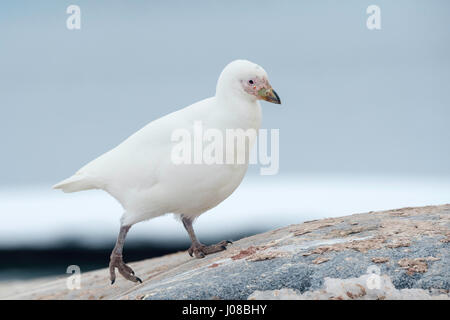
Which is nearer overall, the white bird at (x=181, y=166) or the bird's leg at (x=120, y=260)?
→ the white bird at (x=181, y=166)

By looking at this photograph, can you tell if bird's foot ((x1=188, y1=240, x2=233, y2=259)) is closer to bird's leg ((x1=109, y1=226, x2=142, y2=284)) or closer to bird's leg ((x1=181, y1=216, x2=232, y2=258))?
bird's leg ((x1=181, y1=216, x2=232, y2=258))

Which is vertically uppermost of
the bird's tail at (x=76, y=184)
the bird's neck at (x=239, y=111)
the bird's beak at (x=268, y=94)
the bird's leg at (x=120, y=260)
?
the bird's beak at (x=268, y=94)

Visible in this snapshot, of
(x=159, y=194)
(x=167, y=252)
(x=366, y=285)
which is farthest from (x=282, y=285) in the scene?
(x=167, y=252)

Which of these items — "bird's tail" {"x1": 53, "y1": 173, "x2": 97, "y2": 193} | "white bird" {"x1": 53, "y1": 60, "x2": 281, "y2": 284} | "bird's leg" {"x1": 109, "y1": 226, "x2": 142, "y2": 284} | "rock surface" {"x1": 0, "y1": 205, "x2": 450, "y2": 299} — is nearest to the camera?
"rock surface" {"x1": 0, "y1": 205, "x2": 450, "y2": 299}

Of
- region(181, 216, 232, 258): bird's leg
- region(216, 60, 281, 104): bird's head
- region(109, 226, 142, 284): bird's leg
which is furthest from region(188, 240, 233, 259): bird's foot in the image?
region(216, 60, 281, 104): bird's head

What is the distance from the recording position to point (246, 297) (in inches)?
221

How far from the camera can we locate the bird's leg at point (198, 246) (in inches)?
296

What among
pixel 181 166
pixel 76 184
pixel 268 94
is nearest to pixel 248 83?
pixel 268 94

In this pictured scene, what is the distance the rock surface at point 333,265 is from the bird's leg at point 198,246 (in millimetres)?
152

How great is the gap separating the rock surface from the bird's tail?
1408mm

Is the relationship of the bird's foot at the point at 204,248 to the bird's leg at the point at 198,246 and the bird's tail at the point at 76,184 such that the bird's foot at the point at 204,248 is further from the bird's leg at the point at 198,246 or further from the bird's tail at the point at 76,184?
the bird's tail at the point at 76,184

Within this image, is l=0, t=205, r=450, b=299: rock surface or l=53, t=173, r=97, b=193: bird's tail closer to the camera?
l=0, t=205, r=450, b=299: rock surface

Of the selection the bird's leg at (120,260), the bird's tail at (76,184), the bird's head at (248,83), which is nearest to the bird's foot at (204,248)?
the bird's leg at (120,260)

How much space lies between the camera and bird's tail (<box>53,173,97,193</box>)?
7.61 metres
